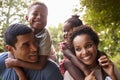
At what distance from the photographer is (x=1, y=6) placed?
55.8 feet

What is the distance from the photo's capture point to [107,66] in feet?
9.76

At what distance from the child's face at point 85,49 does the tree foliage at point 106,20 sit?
19.8ft

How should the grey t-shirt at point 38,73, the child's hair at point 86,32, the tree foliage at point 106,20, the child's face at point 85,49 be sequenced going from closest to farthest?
the grey t-shirt at point 38,73, the child's face at point 85,49, the child's hair at point 86,32, the tree foliage at point 106,20

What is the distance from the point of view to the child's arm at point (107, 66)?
2.93 metres

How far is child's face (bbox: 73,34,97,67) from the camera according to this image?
3.06 metres

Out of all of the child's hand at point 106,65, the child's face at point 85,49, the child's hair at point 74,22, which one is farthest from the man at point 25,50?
the child's hair at point 74,22

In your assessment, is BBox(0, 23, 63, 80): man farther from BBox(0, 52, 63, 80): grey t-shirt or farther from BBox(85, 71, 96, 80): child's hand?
→ BBox(85, 71, 96, 80): child's hand

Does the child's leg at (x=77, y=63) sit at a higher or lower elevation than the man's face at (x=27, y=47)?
lower

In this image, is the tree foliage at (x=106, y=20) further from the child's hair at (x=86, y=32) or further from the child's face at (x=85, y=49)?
the child's face at (x=85, y=49)

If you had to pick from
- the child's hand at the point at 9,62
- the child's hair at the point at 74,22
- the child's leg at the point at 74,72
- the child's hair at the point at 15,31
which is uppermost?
the child's hair at the point at 15,31

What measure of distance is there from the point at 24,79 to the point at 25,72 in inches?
4.1

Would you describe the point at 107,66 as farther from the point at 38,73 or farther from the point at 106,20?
the point at 106,20

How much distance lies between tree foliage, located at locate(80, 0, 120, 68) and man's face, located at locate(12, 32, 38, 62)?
6.36 m

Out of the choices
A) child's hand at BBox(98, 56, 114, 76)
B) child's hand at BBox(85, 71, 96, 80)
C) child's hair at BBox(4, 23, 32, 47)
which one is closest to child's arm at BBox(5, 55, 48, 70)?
child's hair at BBox(4, 23, 32, 47)
